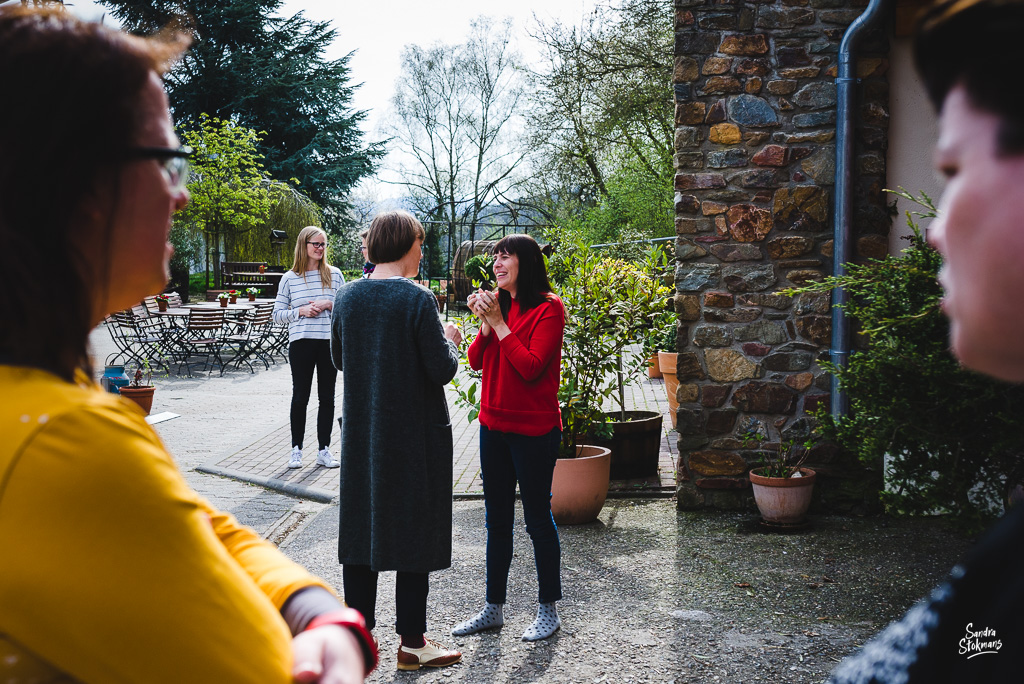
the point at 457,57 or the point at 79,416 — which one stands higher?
the point at 457,57

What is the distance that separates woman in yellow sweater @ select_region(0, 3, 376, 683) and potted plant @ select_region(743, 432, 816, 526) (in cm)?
496

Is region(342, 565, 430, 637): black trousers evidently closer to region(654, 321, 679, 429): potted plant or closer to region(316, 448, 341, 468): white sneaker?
region(316, 448, 341, 468): white sneaker

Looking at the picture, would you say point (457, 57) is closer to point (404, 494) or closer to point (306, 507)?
point (306, 507)

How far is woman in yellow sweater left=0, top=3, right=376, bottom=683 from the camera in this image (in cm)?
77

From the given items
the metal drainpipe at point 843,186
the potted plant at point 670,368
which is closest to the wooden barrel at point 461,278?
the potted plant at point 670,368

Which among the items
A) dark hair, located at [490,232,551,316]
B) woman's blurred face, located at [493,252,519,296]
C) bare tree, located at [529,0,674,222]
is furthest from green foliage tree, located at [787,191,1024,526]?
bare tree, located at [529,0,674,222]

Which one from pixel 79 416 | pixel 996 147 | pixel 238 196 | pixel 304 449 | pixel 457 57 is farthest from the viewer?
pixel 457 57

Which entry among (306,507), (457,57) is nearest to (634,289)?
(306,507)

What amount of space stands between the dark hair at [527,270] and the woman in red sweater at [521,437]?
0.04ft

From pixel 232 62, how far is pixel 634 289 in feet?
104

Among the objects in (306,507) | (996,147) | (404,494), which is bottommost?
(306,507)

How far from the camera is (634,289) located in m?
6.63

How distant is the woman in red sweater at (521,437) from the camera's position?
13.3 feet

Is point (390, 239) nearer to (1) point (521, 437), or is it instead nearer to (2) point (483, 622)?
(1) point (521, 437)
